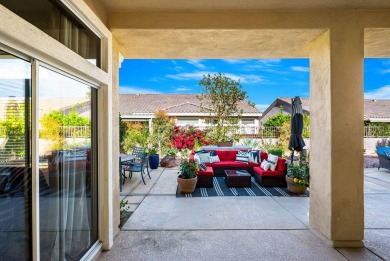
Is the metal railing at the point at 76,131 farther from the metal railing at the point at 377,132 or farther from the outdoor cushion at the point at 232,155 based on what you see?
the metal railing at the point at 377,132

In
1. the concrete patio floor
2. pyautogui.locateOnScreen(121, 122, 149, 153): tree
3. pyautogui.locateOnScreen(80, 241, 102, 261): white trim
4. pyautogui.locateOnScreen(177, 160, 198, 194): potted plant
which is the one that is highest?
pyautogui.locateOnScreen(121, 122, 149, 153): tree

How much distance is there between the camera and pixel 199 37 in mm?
3350

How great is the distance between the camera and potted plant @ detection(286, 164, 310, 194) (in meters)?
5.37

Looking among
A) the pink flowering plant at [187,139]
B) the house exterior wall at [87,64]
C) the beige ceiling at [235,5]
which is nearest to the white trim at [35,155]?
the house exterior wall at [87,64]

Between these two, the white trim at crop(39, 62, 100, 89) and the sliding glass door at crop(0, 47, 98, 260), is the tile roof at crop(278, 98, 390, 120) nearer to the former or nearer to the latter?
the white trim at crop(39, 62, 100, 89)

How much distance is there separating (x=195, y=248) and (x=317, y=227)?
6.06 feet

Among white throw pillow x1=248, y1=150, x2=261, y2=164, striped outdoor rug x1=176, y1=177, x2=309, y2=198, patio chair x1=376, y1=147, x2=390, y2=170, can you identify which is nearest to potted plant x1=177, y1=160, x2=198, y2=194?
striped outdoor rug x1=176, y1=177, x2=309, y2=198

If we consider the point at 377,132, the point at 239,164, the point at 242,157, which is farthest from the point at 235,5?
the point at 377,132

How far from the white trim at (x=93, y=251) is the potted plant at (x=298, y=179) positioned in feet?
14.3

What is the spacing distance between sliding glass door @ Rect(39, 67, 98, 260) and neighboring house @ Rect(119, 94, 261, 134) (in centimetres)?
945

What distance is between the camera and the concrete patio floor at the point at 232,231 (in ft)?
9.61

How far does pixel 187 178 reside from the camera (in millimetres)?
5652

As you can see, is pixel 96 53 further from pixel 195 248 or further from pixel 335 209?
pixel 335 209

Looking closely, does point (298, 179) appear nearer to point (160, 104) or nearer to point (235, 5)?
point (235, 5)
